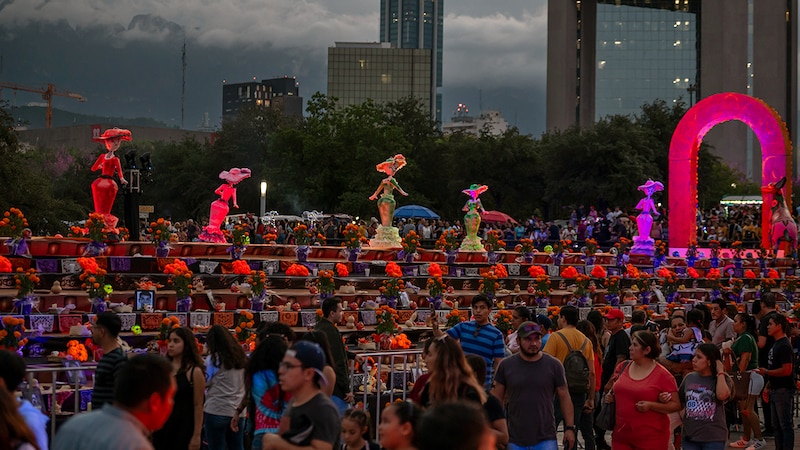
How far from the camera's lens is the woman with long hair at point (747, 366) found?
12.7m

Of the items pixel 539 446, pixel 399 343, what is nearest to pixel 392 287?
pixel 399 343

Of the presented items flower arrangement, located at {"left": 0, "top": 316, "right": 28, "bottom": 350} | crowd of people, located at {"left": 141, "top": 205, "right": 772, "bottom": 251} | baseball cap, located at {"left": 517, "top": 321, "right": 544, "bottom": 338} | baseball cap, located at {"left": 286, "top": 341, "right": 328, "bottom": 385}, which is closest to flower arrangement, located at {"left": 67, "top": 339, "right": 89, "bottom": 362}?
flower arrangement, located at {"left": 0, "top": 316, "right": 28, "bottom": 350}

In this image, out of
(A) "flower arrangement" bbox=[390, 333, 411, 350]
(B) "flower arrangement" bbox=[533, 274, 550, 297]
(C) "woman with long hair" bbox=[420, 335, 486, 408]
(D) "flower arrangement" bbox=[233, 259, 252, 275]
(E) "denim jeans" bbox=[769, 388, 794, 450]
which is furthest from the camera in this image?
(B) "flower arrangement" bbox=[533, 274, 550, 297]

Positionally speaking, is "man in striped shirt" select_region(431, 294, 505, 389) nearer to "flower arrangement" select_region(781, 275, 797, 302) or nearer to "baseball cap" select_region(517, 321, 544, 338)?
"baseball cap" select_region(517, 321, 544, 338)

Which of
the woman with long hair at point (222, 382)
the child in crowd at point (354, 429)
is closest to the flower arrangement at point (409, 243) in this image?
the woman with long hair at point (222, 382)

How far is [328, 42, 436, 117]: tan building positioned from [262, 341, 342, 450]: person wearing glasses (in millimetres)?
187594

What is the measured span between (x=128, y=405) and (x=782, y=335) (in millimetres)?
9699

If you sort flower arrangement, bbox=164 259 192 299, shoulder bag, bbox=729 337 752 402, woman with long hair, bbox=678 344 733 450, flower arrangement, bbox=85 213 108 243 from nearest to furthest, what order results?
woman with long hair, bbox=678 344 733 450, shoulder bag, bbox=729 337 752 402, flower arrangement, bbox=164 259 192 299, flower arrangement, bbox=85 213 108 243

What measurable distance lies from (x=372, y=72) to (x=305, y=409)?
190660mm

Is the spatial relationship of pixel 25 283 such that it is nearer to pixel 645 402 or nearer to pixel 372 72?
pixel 645 402

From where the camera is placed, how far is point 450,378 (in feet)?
23.6

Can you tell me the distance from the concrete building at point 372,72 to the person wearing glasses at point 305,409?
615ft

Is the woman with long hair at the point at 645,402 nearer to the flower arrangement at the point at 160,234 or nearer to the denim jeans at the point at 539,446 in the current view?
the denim jeans at the point at 539,446

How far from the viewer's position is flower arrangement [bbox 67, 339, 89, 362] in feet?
42.0
